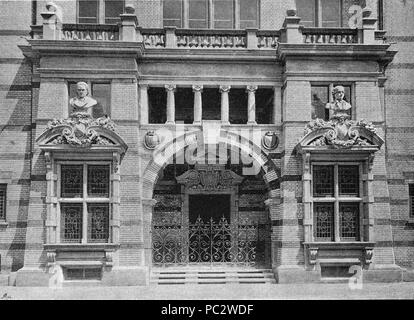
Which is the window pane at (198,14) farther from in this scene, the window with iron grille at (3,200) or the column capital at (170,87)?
the window with iron grille at (3,200)

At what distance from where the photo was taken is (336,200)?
1524 cm

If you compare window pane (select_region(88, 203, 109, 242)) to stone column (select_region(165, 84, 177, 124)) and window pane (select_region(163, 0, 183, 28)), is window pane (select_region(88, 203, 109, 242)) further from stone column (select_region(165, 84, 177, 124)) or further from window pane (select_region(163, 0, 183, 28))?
window pane (select_region(163, 0, 183, 28))

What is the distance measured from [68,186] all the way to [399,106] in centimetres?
1081

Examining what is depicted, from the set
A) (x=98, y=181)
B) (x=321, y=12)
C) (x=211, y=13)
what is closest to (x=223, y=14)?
(x=211, y=13)

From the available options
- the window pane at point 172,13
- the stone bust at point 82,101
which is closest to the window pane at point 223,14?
the window pane at point 172,13

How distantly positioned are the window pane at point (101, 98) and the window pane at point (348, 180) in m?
7.23

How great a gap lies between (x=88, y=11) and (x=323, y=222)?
400 inches

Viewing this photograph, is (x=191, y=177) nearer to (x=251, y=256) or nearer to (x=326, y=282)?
(x=251, y=256)

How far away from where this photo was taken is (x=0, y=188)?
16141 millimetres

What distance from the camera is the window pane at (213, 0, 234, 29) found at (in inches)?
674

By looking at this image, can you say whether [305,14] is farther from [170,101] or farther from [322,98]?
[170,101]

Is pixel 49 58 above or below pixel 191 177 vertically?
above
